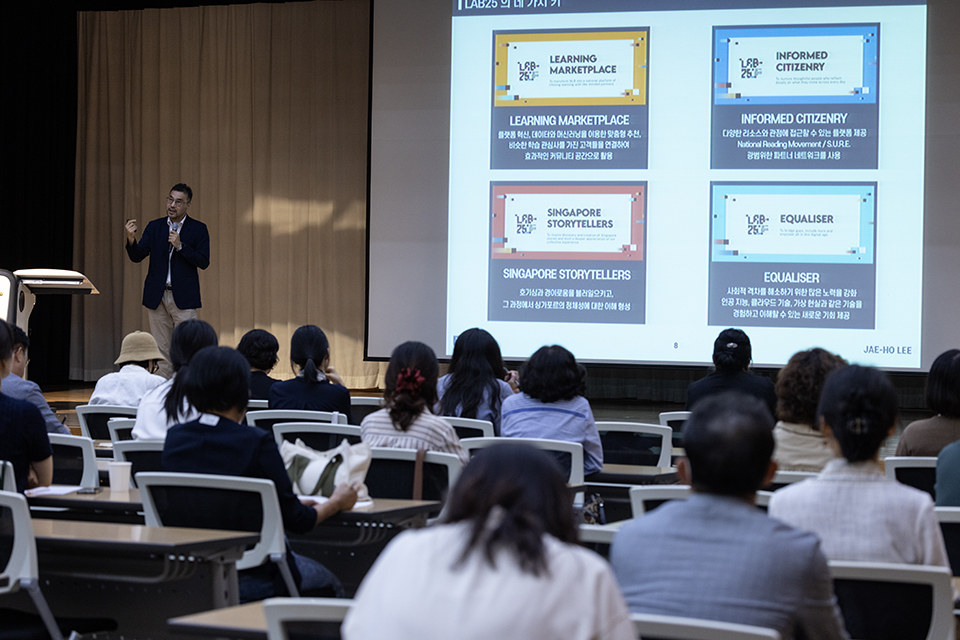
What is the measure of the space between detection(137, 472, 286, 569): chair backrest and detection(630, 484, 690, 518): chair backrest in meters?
0.81

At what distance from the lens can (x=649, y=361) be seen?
683 centimetres

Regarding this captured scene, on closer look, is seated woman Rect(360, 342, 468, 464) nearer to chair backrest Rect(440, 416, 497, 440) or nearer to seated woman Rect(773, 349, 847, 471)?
chair backrest Rect(440, 416, 497, 440)

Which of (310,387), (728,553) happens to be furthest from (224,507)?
(310,387)

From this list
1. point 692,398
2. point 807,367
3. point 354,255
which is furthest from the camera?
point 354,255

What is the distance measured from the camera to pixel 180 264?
7.47m

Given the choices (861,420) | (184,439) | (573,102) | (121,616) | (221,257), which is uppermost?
(573,102)

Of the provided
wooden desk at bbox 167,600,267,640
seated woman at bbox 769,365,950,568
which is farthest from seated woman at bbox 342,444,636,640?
seated woman at bbox 769,365,950,568

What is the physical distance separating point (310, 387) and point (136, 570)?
2148 mm

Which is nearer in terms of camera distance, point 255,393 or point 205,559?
point 205,559

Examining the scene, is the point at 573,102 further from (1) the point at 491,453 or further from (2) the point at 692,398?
(1) the point at 491,453

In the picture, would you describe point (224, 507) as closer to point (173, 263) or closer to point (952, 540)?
point (952, 540)

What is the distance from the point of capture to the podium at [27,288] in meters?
6.87

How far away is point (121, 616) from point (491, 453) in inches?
61.5

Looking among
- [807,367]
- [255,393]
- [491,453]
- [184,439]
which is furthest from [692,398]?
[491,453]
